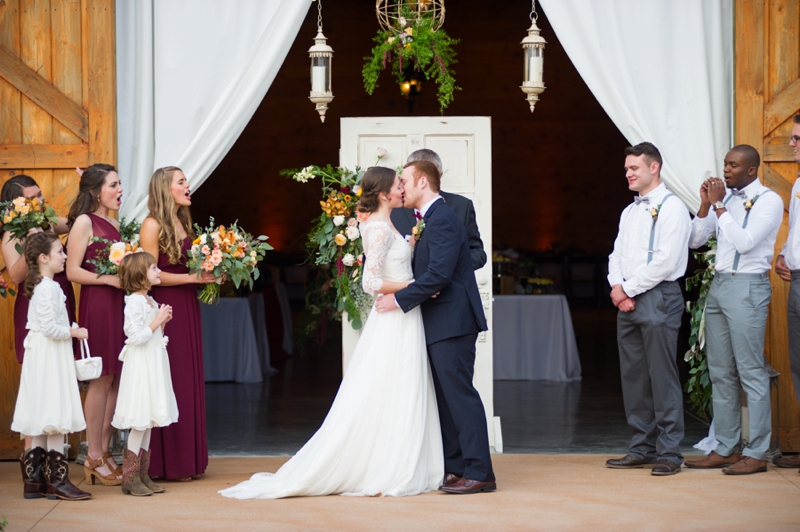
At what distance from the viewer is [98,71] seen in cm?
547

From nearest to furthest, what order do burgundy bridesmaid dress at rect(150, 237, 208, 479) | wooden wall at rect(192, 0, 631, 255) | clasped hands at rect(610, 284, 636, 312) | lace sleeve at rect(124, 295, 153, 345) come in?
lace sleeve at rect(124, 295, 153, 345)
burgundy bridesmaid dress at rect(150, 237, 208, 479)
clasped hands at rect(610, 284, 636, 312)
wooden wall at rect(192, 0, 631, 255)

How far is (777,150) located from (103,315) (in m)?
3.98

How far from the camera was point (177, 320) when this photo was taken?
15.9ft

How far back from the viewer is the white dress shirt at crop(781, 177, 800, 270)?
189 inches

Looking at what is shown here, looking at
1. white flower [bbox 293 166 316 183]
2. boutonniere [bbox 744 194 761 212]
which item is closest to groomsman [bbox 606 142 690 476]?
boutonniere [bbox 744 194 761 212]

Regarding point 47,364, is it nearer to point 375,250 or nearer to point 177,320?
point 177,320

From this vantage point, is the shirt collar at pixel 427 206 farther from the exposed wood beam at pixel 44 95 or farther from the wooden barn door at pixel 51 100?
the exposed wood beam at pixel 44 95

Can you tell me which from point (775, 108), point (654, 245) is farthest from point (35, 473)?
point (775, 108)

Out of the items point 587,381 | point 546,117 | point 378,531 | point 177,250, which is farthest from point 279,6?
point 546,117

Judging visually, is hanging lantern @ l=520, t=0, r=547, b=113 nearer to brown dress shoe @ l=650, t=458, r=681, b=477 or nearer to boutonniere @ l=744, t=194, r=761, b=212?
boutonniere @ l=744, t=194, r=761, b=212

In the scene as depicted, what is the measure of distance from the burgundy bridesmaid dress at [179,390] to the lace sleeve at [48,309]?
63 cm

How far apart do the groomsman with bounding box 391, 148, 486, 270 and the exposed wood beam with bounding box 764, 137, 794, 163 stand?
1873mm

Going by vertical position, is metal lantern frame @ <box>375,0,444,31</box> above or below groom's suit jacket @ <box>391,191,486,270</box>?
above

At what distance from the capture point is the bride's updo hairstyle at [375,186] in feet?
14.5
